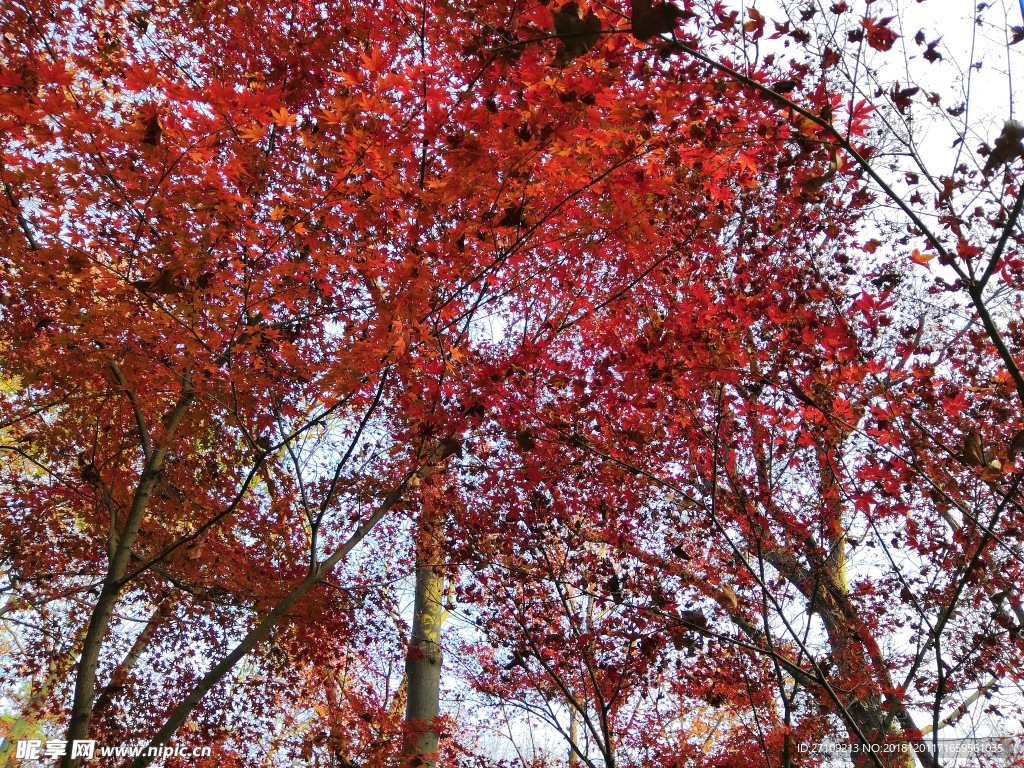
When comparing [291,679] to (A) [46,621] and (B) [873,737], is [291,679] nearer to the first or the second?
(A) [46,621]

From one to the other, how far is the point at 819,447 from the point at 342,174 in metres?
4.37

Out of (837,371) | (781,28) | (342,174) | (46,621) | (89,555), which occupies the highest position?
(781,28)

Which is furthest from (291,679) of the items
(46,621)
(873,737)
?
(873,737)

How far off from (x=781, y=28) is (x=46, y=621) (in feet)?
33.7

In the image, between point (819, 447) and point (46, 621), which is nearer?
point (819, 447)

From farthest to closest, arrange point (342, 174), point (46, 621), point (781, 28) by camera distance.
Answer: point (46, 621) < point (342, 174) < point (781, 28)

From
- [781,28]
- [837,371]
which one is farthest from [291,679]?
[781,28]

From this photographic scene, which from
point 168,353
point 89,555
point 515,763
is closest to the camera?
point 168,353

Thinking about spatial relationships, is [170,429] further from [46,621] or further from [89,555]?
[46,621]

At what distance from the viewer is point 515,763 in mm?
9383

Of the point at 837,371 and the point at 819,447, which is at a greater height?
the point at 837,371

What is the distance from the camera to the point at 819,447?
515 centimetres

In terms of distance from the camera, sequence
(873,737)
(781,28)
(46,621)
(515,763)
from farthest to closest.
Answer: (515,763)
(46,621)
(873,737)
(781,28)

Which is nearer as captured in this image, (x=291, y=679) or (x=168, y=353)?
(x=168, y=353)
